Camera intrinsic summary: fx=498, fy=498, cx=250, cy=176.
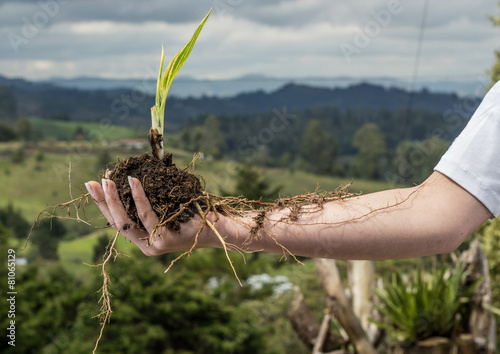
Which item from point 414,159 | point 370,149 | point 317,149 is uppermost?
point 414,159

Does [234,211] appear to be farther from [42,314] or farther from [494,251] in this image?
[42,314]

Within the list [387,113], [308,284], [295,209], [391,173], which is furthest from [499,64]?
[387,113]

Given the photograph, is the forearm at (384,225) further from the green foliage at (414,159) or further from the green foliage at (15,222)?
the green foliage at (15,222)

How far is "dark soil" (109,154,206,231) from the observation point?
1.20 metres

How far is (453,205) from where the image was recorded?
0.92 m

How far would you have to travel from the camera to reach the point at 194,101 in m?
13.5

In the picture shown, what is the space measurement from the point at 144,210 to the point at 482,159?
29.0 inches

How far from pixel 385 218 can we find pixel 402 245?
61 millimetres

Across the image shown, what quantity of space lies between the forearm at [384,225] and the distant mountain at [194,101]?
1093 cm

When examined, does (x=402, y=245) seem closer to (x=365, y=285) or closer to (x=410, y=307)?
(x=410, y=307)

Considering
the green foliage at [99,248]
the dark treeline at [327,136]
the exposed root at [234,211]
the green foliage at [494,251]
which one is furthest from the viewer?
the dark treeline at [327,136]

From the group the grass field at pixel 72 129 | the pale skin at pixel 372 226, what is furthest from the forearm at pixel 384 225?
the grass field at pixel 72 129

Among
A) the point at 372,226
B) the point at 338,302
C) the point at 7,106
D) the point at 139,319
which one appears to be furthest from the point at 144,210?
the point at 7,106

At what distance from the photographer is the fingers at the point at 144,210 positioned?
116 cm
